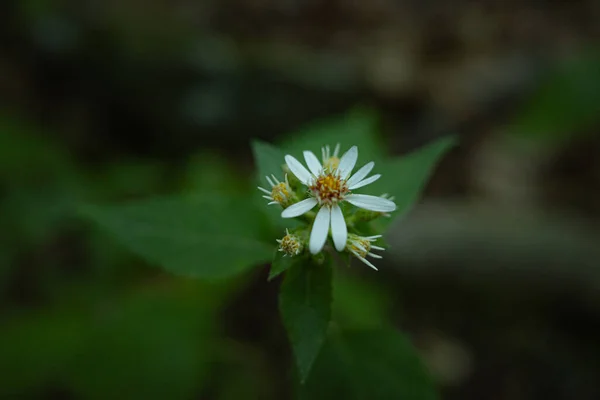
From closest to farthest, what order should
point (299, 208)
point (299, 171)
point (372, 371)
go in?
1. point (299, 208)
2. point (299, 171)
3. point (372, 371)

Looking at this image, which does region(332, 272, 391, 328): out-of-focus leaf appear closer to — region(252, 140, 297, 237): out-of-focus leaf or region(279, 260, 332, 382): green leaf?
region(252, 140, 297, 237): out-of-focus leaf

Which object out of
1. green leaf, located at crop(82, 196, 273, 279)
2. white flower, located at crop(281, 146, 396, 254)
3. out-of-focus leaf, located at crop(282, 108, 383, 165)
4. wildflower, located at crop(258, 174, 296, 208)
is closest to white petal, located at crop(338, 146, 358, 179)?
white flower, located at crop(281, 146, 396, 254)

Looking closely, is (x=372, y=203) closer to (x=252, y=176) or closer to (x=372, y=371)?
(x=372, y=371)

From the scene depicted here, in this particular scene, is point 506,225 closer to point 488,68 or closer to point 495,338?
point 495,338

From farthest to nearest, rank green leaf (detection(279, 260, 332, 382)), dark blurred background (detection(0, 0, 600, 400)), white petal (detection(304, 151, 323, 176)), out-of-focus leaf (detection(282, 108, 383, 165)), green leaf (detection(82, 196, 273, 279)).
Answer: dark blurred background (detection(0, 0, 600, 400)) < out-of-focus leaf (detection(282, 108, 383, 165)) < green leaf (detection(82, 196, 273, 279)) < white petal (detection(304, 151, 323, 176)) < green leaf (detection(279, 260, 332, 382))

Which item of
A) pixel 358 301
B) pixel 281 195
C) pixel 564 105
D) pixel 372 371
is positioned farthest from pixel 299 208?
pixel 564 105

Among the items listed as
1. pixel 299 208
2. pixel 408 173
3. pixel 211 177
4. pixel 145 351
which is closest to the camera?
pixel 299 208
